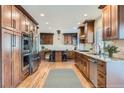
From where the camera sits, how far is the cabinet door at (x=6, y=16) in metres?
4.05

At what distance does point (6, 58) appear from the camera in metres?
4.21

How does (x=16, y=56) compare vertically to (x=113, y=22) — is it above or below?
below

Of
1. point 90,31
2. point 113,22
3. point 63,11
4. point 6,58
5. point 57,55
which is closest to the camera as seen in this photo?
point 6,58

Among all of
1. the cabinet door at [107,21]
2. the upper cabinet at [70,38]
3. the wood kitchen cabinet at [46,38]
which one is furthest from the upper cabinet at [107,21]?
the wood kitchen cabinet at [46,38]

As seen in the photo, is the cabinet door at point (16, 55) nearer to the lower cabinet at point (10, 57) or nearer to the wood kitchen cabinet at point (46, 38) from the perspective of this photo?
the lower cabinet at point (10, 57)

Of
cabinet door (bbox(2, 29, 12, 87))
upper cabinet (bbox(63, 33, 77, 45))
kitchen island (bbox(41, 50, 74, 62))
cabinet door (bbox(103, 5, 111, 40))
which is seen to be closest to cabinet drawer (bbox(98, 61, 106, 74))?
cabinet door (bbox(103, 5, 111, 40))

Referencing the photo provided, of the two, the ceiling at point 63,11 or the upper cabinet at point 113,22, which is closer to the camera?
the upper cabinet at point 113,22

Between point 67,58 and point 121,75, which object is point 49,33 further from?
point 121,75

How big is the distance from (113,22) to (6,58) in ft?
8.52

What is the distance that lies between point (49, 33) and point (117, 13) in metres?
12.1

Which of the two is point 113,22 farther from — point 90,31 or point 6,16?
point 90,31

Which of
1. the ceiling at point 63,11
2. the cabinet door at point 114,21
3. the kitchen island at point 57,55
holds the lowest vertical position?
the kitchen island at point 57,55

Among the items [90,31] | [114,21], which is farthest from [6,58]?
[90,31]
